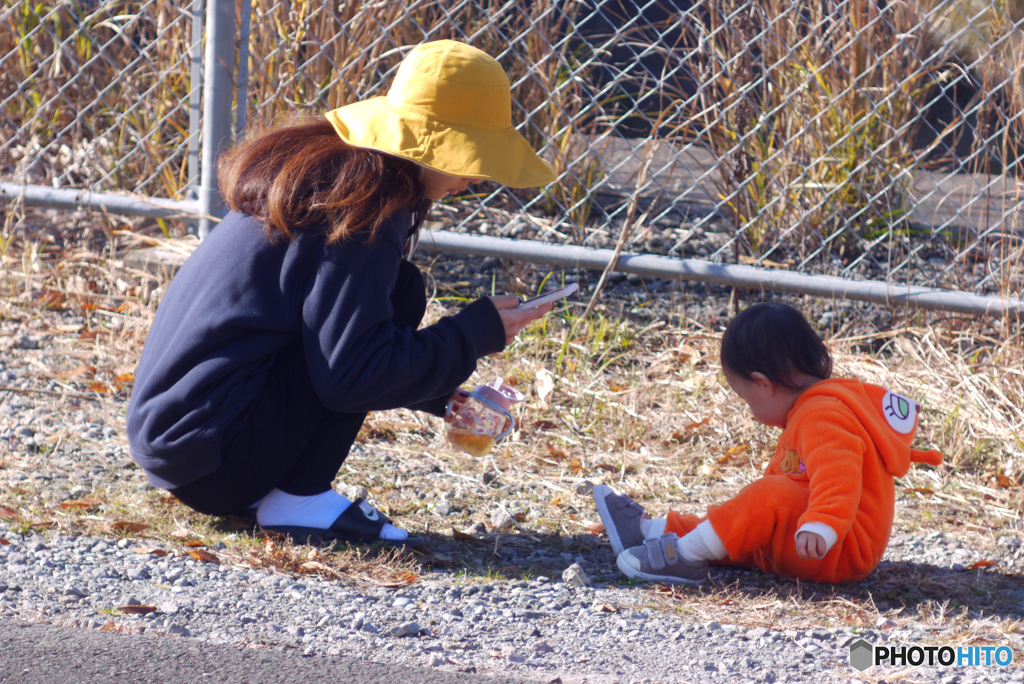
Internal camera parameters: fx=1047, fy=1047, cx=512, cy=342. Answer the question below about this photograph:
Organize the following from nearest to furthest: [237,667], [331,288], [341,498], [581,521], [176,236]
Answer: [237,667] < [331,288] < [341,498] < [581,521] < [176,236]

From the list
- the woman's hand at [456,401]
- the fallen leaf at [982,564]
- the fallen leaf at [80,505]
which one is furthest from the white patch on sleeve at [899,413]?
the fallen leaf at [80,505]

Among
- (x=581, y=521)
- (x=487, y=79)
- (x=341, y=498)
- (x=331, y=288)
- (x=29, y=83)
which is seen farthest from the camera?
(x=29, y=83)

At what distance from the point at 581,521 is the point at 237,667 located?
116cm

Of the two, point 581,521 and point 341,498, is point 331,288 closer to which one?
point 341,498

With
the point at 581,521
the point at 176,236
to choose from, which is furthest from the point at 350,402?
the point at 176,236

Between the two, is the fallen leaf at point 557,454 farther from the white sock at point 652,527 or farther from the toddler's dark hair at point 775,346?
the toddler's dark hair at point 775,346

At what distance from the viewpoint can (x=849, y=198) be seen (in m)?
4.57

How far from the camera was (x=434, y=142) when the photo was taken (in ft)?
7.52

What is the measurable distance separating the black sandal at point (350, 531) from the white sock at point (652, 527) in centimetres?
55

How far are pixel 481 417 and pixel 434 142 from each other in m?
0.73

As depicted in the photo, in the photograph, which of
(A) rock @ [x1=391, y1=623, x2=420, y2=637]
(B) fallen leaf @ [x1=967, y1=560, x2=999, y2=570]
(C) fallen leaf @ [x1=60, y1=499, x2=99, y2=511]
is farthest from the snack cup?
(B) fallen leaf @ [x1=967, y1=560, x2=999, y2=570]

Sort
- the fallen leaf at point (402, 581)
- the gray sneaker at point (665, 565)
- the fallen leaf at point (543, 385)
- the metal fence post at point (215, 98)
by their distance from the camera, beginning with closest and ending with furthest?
the fallen leaf at point (402, 581) → the gray sneaker at point (665, 565) → the fallen leaf at point (543, 385) → the metal fence post at point (215, 98)

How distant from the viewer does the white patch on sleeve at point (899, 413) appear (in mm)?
2371

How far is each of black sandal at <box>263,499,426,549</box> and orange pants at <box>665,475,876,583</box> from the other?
749 mm
